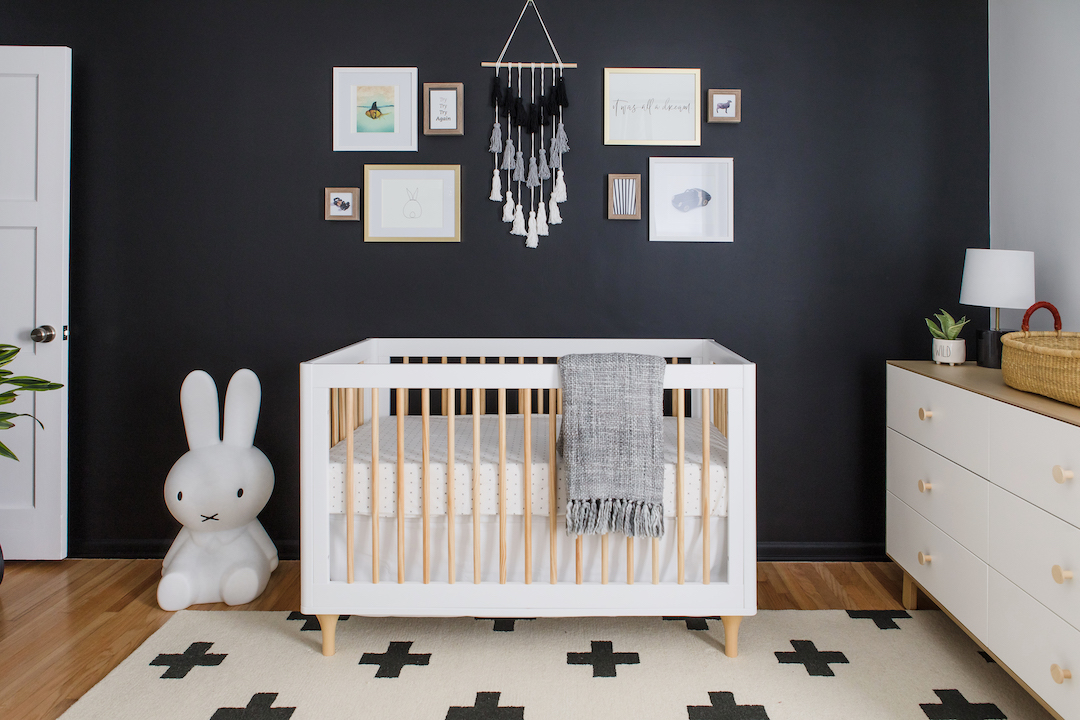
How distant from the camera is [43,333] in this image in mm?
2393

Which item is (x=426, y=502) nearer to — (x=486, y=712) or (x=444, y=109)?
(x=486, y=712)

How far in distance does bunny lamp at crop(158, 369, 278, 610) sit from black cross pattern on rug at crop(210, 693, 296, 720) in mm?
592

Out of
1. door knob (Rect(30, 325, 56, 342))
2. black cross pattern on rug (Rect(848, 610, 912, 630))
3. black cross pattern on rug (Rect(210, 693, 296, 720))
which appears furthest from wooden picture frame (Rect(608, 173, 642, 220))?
door knob (Rect(30, 325, 56, 342))

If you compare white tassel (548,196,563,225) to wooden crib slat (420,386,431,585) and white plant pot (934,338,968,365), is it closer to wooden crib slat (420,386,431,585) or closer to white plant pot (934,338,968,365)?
wooden crib slat (420,386,431,585)

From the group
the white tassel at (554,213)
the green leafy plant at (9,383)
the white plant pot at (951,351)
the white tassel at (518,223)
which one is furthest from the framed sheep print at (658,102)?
the green leafy plant at (9,383)

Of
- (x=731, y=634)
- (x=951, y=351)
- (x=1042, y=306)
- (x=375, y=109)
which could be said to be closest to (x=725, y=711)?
(x=731, y=634)

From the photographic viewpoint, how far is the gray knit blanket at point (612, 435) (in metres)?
1.70

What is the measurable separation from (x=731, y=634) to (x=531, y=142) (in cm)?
169

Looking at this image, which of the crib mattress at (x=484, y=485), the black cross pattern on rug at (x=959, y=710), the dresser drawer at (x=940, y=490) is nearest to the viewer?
the black cross pattern on rug at (x=959, y=710)

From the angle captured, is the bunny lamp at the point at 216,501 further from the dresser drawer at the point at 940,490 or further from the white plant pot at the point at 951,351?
the white plant pot at the point at 951,351

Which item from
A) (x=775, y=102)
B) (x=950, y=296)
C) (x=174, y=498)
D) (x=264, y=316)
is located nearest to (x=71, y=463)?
(x=174, y=498)

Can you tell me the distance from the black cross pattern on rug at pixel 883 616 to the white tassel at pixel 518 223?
1.60m

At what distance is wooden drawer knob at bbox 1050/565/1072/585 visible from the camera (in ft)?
4.45

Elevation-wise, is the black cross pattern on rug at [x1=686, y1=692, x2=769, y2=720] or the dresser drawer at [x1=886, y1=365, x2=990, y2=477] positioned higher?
the dresser drawer at [x1=886, y1=365, x2=990, y2=477]
